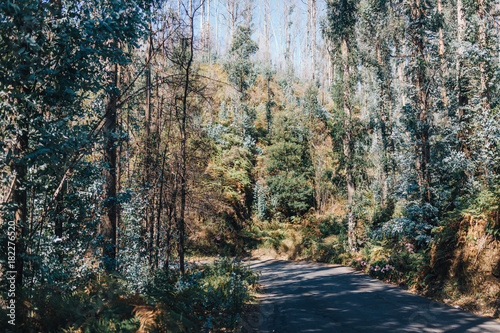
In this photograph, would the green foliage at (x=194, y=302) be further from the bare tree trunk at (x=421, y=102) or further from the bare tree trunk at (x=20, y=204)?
the bare tree trunk at (x=421, y=102)

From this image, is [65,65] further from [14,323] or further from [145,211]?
[145,211]

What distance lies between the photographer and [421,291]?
29.7 ft

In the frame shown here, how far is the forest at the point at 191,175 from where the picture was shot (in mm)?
4184

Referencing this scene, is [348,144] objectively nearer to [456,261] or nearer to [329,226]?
[456,261]

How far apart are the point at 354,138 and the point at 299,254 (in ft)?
27.1

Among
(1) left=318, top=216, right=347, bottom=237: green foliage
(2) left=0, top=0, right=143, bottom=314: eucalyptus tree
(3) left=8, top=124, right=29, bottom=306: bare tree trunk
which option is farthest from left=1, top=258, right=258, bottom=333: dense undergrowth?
(1) left=318, top=216, right=347, bottom=237: green foliage

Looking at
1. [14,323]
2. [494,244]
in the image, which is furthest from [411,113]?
[14,323]

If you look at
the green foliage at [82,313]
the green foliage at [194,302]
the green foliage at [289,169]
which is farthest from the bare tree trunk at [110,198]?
the green foliage at [289,169]

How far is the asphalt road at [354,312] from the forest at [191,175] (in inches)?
26.5

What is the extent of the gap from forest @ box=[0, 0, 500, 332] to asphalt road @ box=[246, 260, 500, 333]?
0.67 metres

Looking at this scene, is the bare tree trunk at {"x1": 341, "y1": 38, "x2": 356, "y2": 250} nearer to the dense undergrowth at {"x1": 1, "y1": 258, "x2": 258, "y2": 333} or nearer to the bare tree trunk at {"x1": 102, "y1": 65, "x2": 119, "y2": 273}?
the bare tree trunk at {"x1": 102, "y1": 65, "x2": 119, "y2": 273}

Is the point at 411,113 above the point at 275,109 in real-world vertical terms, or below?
below

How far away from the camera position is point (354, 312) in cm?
701

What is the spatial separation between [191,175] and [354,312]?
575 cm
